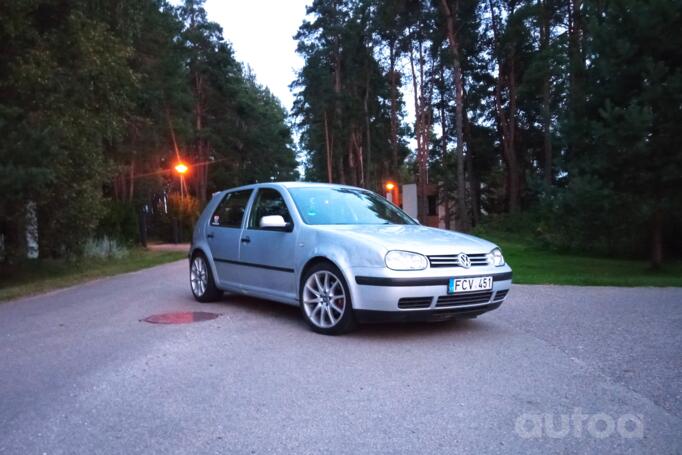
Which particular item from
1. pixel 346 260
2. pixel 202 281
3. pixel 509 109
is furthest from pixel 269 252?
pixel 509 109

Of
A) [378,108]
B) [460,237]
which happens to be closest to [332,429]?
[460,237]

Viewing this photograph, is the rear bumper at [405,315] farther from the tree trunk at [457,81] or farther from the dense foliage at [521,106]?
the tree trunk at [457,81]

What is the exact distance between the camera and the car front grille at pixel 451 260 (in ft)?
18.3

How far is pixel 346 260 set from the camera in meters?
5.75

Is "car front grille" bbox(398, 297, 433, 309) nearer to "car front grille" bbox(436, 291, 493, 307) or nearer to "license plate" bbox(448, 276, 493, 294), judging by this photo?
"car front grille" bbox(436, 291, 493, 307)

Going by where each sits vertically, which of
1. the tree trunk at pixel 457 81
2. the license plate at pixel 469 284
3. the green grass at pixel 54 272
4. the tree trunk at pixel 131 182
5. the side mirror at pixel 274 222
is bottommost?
the green grass at pixel 54 272

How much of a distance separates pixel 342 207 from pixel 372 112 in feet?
141

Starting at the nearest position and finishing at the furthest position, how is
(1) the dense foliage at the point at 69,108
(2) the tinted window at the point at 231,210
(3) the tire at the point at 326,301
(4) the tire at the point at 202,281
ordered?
(3) the tire at the point at 326,301 → (2) the tinted window at the point at 231,210 → (4) the tire at the point at 202,281 → (1) the dense foliage at the point at 69,108

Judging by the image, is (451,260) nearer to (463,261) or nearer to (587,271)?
(463,261)

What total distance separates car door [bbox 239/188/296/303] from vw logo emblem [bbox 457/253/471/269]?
1858mm

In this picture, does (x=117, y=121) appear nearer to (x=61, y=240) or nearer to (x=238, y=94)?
(x=61, y=240)

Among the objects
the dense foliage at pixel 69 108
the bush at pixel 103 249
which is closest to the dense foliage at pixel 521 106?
the dense foliage at pixel 69 108

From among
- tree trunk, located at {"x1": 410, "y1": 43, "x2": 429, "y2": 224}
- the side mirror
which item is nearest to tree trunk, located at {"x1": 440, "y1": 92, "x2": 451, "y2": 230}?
tree trunk, located at {"x1": 410, "y1": 43, "x2": 429, "y2": 224}

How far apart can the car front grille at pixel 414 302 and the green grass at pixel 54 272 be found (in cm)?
817
